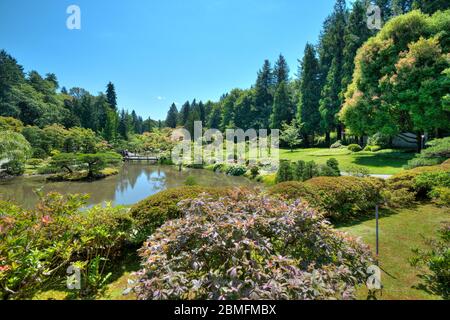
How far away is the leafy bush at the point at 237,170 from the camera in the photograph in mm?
17797

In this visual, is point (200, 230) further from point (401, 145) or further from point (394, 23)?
point (401, 145)

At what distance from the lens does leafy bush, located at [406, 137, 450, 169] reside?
9.34m

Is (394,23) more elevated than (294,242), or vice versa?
(394,23)

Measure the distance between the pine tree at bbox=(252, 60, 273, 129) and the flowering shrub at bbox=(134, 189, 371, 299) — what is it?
122 feet

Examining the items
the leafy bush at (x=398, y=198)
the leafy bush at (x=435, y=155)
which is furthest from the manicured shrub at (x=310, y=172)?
the leafy bush at (x=435, y=155)

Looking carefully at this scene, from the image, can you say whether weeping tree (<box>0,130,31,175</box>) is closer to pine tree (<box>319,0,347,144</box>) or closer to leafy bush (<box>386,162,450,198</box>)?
leafy bush (<box>386,162,450,198</box>)

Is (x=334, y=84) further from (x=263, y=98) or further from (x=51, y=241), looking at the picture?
(x=51, y=241)

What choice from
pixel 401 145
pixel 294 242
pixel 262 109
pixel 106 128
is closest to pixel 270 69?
pixel 262 109

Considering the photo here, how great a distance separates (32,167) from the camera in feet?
66.3

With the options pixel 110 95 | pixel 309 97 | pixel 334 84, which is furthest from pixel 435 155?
pixel 110 95

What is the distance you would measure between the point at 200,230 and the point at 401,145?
83.6 ft

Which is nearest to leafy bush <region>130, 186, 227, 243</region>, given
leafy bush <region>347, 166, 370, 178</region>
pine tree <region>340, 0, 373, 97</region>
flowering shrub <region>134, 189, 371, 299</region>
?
flowering shrub <region>134, 189, 371, 299</region>
